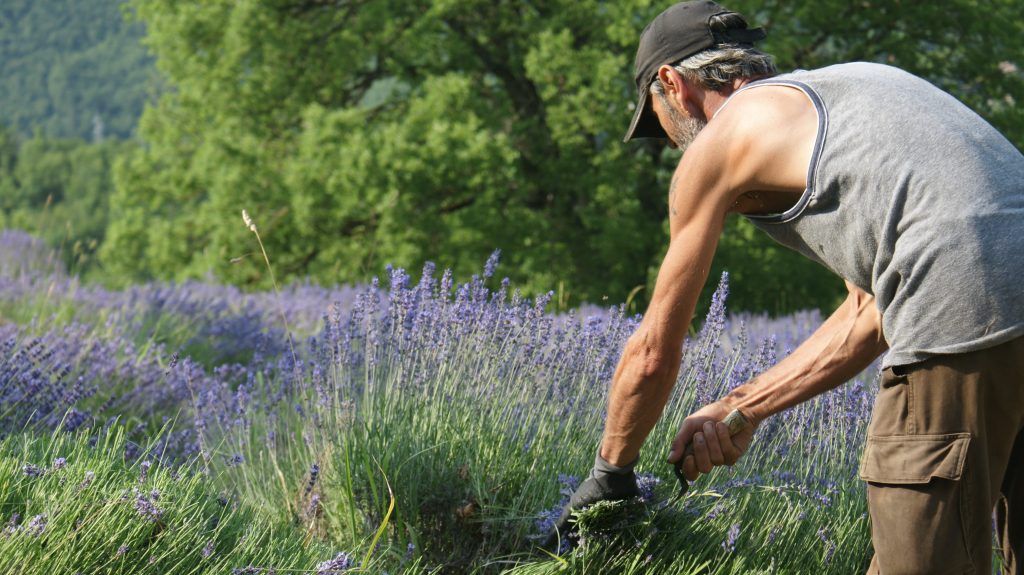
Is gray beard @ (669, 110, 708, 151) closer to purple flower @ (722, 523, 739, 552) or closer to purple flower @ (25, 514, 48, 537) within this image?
purple flower @ (722, 523, 739, 552)

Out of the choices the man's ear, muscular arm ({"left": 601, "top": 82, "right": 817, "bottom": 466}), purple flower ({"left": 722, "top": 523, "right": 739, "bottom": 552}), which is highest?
the man's ear

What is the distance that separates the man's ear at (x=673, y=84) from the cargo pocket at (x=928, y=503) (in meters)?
0.89

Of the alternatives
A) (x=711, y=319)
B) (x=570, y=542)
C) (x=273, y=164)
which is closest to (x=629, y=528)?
(x=570, y=542)

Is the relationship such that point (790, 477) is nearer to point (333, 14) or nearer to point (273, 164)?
point (273, 164)

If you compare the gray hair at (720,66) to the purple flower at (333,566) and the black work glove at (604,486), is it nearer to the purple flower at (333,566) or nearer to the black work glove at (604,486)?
the black work glove at (604,486)

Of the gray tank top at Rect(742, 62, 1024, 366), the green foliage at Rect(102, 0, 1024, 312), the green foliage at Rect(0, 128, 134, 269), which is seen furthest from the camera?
the green foliage at Rect(0, 128, 134, 269)

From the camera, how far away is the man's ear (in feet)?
7.74

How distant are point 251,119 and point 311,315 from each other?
6.91 meters

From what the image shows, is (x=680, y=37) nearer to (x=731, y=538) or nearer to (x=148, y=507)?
(x=731, y=538)

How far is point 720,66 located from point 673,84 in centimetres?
11

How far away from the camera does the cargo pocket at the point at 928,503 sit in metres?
2.03

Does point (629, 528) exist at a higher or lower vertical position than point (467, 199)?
higher

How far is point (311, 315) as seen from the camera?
25.7ft

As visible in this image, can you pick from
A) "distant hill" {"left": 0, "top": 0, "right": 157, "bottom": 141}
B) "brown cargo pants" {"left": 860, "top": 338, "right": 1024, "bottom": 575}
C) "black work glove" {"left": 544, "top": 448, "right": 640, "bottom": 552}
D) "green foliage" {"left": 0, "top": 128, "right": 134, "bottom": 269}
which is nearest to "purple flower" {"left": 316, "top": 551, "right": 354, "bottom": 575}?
"black work glove" {"left": 544, "top": 448, "right": 640, "bottom": 552}
